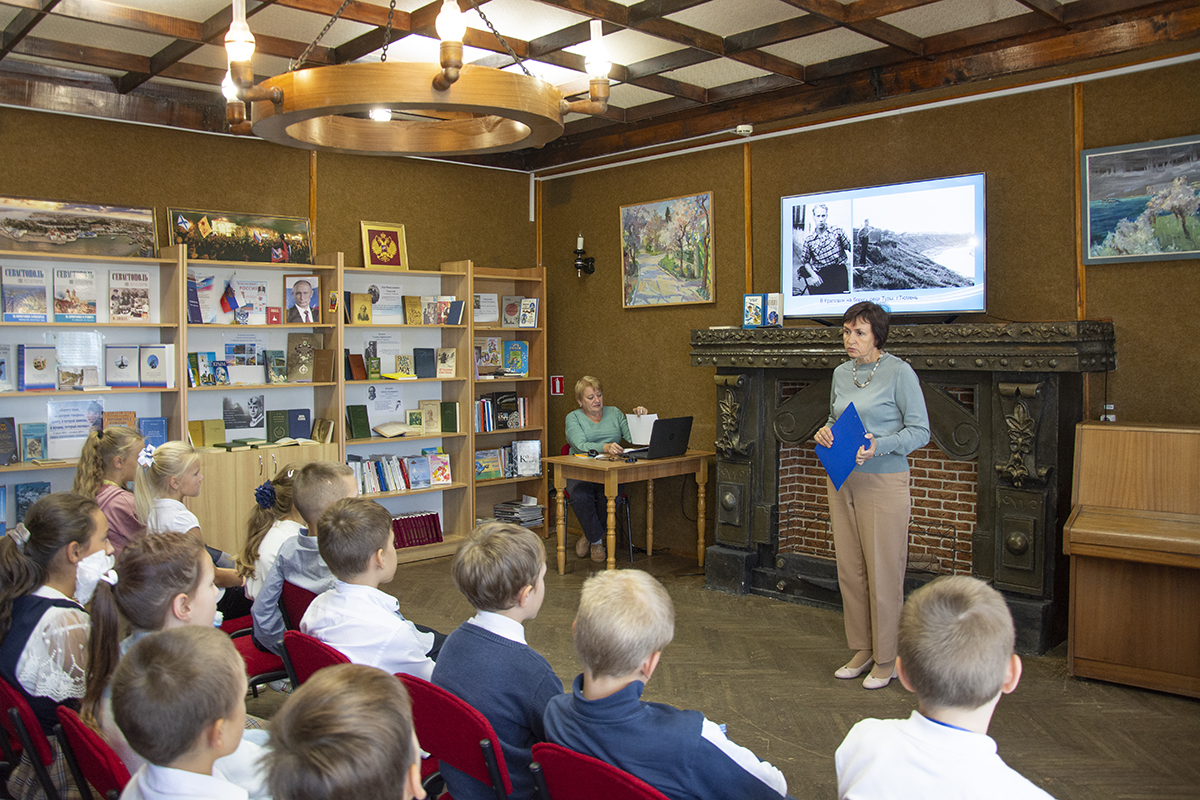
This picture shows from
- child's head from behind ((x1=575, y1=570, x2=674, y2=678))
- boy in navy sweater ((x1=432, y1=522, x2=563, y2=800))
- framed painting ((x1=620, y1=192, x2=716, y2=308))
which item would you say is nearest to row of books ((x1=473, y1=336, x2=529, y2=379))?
framed painting ((x1=620, y1=192, x2=716, y2=308))

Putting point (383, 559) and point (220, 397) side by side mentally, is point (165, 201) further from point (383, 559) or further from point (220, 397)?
point (383, 559)

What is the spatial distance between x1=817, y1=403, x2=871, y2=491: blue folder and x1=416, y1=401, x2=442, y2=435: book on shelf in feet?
11.5

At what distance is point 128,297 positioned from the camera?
18.2 feet

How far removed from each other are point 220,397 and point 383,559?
377 centimetres

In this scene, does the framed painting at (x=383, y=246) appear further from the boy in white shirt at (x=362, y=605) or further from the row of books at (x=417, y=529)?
the boy in white shirt at (x=362, y=605)

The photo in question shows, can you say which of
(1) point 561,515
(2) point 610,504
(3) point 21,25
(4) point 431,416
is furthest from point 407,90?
(4) point 431,416

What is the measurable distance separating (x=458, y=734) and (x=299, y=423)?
15.3 ft

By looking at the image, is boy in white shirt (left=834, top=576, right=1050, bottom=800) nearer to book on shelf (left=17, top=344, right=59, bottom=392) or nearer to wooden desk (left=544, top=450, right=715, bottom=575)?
wooden desk (left=544, top=450, right=715, bottom=575)

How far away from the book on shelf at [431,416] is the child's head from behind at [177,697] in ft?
17.0

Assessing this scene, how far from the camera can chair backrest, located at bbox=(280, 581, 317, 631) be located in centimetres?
314

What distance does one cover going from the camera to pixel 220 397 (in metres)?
5.94

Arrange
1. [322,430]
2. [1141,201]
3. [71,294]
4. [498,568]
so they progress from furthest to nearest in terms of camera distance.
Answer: [322,430]
[71,294]
[1141,201]
[498,568]

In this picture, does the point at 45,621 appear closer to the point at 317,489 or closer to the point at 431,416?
the point at 317,489

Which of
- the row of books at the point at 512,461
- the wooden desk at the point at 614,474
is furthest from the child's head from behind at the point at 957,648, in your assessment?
the row of books at the point at 512,461
